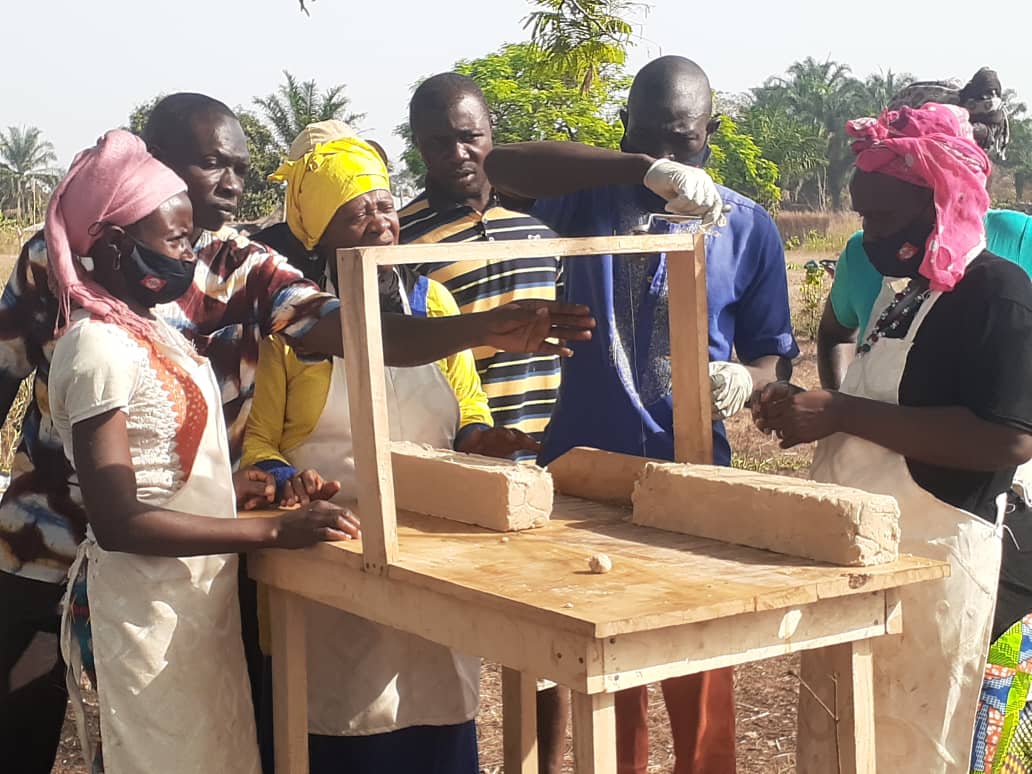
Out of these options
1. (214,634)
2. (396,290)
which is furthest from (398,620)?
(396,290)

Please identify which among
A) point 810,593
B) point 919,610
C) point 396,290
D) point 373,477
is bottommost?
point 919,610

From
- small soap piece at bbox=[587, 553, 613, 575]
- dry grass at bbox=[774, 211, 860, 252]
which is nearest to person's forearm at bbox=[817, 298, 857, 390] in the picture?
small soap piece at bbox=[587, 553, 613, 575]

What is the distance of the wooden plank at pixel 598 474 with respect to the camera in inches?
116

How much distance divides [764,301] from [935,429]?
0.92 meters

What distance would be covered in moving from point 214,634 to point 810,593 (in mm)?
1183

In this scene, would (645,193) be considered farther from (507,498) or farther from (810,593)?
(810,593)

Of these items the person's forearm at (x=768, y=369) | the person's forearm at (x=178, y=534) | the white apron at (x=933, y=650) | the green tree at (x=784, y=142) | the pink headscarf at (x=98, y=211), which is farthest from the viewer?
the green tree at (x=784, y=142)

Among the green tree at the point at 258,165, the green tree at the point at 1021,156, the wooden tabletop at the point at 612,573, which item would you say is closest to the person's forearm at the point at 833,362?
the wooden tabletop at the point at 612,573

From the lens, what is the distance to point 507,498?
8.59ft

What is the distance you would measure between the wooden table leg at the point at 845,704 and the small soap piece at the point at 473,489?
0.62 m

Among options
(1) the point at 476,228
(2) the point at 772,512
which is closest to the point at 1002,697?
(2) the point at 772,512

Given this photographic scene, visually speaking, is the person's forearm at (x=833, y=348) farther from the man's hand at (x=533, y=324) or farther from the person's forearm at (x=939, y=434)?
the man's hand at (x=533, y=324)

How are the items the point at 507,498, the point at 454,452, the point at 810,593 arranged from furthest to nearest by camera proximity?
the point at 454,452 → the point at 507,498 → the point at 810,593

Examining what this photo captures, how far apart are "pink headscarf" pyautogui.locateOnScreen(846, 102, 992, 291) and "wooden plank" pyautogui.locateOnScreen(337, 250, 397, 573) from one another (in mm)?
1150
